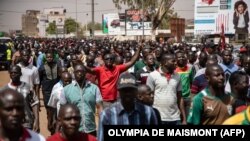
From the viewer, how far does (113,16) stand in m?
73.1

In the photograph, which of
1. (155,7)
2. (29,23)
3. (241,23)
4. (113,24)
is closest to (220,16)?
(241,23)

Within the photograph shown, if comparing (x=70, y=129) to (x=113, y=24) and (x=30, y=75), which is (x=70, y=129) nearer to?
(x=30, y=75)

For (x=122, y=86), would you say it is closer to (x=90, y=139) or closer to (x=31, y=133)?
(x=90, y=139)

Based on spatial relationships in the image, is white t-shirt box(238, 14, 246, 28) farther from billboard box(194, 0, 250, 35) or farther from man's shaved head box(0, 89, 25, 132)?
man's shaved head box(0, 89, 25, 132)

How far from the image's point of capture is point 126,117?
4.22 metres

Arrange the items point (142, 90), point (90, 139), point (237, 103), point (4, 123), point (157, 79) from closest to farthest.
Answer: point (4, 123) < point (90, 139) < point (237, 103) < point (142, 90) < point (157, 79)

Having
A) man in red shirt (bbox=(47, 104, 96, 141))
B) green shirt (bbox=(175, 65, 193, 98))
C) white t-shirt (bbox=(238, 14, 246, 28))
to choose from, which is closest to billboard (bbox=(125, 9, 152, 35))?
white t-shirt (bbox=(238, 14, 246, 28))

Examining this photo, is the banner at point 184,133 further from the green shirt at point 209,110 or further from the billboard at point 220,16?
the billboard at point 220,16

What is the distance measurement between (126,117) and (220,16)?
1033 inches

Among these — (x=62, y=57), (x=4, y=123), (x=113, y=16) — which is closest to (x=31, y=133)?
(x=4, y=123)

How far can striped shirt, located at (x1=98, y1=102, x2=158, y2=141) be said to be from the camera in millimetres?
4207

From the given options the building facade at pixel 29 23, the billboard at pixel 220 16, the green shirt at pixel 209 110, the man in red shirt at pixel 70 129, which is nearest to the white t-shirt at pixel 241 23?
the billboard at pixel 220 16

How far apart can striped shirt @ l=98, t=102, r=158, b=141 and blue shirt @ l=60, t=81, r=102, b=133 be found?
1.75 metres

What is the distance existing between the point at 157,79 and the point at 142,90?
0.92 m
